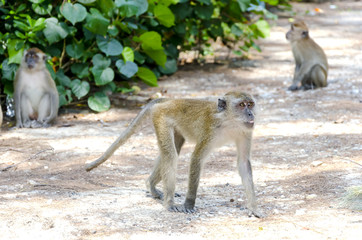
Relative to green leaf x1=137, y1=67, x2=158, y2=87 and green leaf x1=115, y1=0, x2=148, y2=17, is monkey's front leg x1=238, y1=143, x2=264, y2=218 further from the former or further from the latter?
green leaf x1=137, y1=67, x2=158, y2=87

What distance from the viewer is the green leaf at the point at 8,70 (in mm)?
9477

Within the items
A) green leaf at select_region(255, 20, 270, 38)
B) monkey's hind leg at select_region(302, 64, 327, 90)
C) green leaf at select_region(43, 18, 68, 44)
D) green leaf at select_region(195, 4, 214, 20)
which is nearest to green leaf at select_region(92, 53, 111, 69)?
green leaf at select_region(43, 18, 68, 44)

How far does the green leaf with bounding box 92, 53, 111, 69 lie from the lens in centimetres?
962

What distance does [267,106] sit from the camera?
980 cm

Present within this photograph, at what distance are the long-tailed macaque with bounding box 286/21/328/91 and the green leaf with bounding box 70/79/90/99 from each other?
393 cm

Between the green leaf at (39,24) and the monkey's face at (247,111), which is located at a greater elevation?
the green leaf at (39,24)

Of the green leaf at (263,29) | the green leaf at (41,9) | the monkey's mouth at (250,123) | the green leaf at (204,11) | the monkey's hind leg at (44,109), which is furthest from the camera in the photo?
the green leaf at (263,29)

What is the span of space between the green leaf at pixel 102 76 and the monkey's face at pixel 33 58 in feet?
3.02

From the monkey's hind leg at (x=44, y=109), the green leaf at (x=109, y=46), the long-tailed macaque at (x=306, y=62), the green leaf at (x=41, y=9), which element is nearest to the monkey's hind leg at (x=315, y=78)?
the long-tailed macaque at (x=306, y=62)

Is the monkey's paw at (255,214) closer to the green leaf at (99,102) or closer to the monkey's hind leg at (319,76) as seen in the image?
the green leaf at (99,102)

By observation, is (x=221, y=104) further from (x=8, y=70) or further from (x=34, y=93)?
(x=8, y=70)

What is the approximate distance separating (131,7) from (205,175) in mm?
3892

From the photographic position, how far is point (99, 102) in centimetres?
983

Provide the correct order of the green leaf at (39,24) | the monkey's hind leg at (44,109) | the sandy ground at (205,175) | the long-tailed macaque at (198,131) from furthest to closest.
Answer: the monkey's hind leg at (44,109) < the green leaf at (39,24) < the long-tailed macaque at (198,131) < the sandy ground at (205,175)
